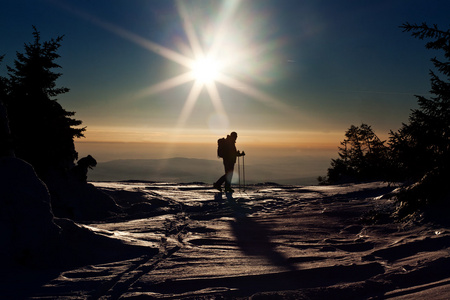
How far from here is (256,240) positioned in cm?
641

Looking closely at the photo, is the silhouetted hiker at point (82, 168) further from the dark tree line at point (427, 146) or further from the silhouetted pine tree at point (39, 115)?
the dark tree line at point (427, 146)

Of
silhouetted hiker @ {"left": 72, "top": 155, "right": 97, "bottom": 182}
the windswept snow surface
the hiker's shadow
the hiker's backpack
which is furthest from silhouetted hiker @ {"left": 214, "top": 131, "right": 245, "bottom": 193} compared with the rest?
the windswept snow surface

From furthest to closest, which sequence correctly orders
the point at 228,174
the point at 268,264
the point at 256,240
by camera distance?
the point at 228,174
the point at 256,240
the point at 268,264

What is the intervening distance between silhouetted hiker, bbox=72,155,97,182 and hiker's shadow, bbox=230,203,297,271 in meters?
5.00

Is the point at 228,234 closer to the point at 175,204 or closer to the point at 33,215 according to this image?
the point at 33,215

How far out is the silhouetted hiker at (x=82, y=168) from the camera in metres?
10.6

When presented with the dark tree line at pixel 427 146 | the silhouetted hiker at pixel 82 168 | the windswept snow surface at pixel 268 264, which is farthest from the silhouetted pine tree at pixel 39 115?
the dark tree line at pixel 427 146

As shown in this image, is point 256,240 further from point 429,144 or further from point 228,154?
point 228,154

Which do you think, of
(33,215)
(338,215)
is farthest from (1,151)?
(338,215)

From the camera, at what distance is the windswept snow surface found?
12.3 feet

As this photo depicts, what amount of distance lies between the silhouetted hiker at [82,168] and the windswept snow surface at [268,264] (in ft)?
9.30

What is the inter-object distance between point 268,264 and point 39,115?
28.8 feet

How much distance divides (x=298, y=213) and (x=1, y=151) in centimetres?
693

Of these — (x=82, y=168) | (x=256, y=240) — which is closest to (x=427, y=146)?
(x=256, y=240)
